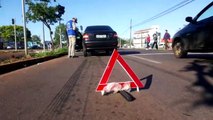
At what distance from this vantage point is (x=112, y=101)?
4086 millimetres

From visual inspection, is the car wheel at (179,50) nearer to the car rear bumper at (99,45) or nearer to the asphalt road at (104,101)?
the car rear bumper at (99,45)

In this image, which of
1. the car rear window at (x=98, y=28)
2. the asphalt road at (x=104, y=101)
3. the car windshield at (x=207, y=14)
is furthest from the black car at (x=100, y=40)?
the asphalt road at (x=104, y=101)

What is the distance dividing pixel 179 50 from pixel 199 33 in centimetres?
176

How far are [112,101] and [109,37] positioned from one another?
32.7 feet

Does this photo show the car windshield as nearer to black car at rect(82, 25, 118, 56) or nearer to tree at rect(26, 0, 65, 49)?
black car at rect(82, 25, 118, 56)

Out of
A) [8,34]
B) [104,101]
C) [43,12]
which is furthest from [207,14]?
[8,34]

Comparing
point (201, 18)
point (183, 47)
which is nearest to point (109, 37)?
point (183, 47)

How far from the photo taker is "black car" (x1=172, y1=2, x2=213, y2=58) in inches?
324

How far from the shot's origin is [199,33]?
8.59 meters

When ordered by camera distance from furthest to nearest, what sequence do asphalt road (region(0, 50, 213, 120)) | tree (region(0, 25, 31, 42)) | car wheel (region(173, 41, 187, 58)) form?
tree (region(0, 25, 31, 42)) → car wheel (region(173, 41, 187, 58)) → asphalt road (region(0, 50, 213, 120))

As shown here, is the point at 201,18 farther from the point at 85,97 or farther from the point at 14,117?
the point at 14,117

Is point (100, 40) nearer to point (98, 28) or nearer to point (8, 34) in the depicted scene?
point (98, 28)


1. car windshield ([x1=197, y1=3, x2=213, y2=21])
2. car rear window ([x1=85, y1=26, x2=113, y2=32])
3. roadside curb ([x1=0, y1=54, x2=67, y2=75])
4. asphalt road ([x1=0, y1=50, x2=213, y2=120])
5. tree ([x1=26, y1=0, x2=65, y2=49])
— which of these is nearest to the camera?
asphalt road ([x1=0, y1=50, x2=213, y2=120])

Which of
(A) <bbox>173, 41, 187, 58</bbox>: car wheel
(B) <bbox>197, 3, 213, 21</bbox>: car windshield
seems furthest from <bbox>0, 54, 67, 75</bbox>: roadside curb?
(B) <bbox>197, 3, 213, 21</bbox>: car windshield
